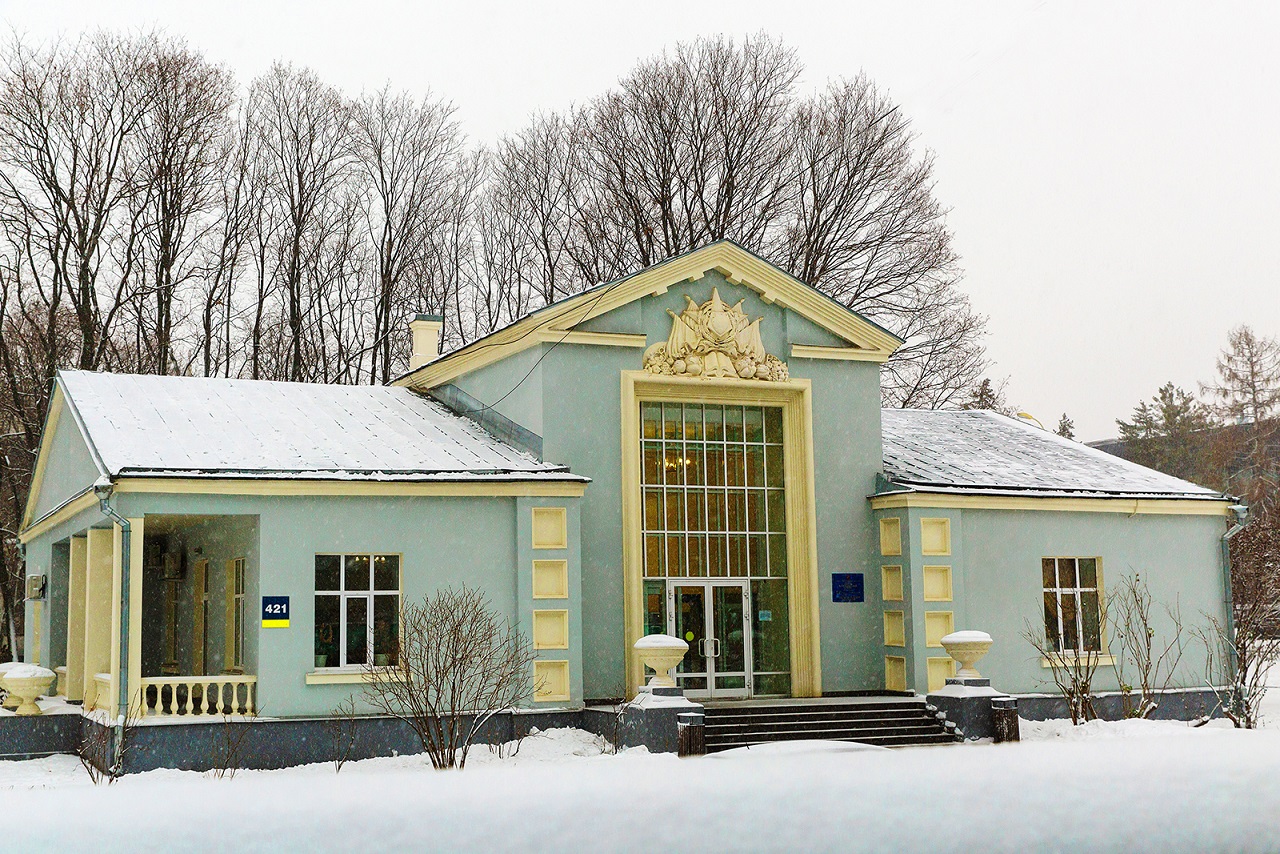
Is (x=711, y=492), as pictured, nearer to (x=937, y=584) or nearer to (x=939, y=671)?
(x=937, y=584)

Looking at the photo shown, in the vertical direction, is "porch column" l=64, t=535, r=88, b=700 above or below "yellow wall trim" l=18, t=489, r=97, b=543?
below

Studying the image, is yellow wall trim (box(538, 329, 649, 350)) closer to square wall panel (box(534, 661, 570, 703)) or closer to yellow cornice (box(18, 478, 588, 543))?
yellow cornice (box(18, 478, 588, 543))

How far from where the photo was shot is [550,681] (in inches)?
674

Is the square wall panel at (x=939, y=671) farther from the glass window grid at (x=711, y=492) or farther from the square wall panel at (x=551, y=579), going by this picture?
the square wall panel at (x=551, y=579)

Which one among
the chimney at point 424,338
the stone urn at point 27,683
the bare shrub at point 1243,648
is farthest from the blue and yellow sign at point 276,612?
the bare shrub at point 1243,648

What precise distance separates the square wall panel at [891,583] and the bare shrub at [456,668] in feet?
19.1

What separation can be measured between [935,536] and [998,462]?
3377 mm

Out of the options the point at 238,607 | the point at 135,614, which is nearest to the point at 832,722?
the point at 238,607

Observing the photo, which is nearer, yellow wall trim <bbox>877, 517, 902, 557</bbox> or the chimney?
yellow wall trim <bbox>877, 517, 902, 557</bbox>

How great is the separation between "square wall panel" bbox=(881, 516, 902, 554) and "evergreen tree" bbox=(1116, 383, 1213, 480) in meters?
33.2

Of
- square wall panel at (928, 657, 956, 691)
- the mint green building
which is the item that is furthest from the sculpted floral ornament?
square wall panel at (928, 657, 956, 691)

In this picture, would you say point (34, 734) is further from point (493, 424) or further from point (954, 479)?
point (954, 479)

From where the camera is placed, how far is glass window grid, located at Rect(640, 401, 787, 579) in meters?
19.3

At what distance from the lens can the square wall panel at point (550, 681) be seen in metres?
17.0
